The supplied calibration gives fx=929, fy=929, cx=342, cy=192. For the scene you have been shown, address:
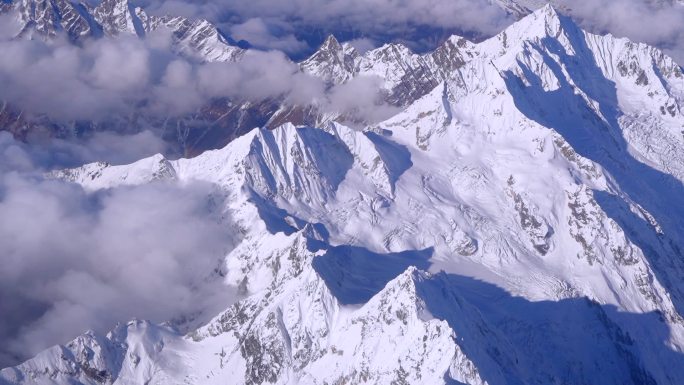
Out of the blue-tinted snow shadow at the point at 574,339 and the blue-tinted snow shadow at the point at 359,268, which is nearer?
the blue-tinted snow shadow at the point at 359,268

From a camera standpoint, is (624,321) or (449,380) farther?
(624,321)

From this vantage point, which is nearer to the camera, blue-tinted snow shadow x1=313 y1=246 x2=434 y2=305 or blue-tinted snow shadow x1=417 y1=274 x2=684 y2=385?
blue-tinted snow shadow x1=313 y1=246 x2=434 y2=305

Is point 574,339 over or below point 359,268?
below

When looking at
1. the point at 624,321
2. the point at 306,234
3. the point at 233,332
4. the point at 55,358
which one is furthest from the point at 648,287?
the point at 55,358

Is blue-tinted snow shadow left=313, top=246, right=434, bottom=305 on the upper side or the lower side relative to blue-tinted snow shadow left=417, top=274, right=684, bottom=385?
upper

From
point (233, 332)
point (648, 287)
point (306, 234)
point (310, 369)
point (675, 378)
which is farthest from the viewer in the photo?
point (648, 287)

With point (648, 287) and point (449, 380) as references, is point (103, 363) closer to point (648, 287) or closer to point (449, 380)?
point (449, 380)

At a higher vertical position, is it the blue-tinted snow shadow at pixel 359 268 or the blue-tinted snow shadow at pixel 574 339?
the blue-tinted snow shadow at pixel 359 268

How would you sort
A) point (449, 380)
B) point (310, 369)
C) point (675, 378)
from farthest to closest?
point (675, 378) < point (310, 369) < point (449, 380)
